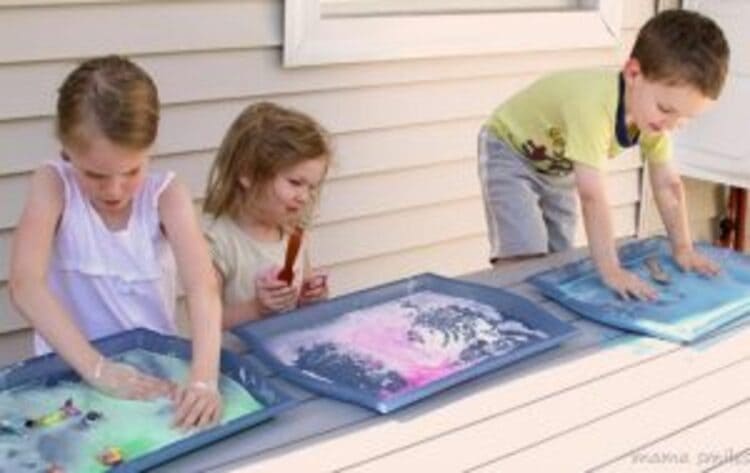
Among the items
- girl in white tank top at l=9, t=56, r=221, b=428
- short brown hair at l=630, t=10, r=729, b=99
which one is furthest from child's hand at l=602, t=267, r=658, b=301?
girl in white tank top at l=9, t=56, r=221, b=428

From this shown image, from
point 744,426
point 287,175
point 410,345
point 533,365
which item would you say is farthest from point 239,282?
point 744,426

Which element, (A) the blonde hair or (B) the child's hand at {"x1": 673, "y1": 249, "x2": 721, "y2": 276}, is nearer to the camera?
(A) the blonde hair

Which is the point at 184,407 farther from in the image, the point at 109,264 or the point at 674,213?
the point at 674,213

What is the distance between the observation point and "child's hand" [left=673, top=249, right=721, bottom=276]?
2.52 m

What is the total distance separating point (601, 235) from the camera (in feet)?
7.95

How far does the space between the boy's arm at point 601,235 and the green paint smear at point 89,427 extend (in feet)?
3.18

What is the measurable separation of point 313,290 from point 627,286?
0.67m

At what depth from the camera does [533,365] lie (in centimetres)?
196

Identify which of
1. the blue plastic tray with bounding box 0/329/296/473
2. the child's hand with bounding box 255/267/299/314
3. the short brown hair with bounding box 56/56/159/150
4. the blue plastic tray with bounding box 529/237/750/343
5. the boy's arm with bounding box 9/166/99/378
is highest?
the short brown hair with bounding box 56/56/159/150

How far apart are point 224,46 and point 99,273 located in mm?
1110

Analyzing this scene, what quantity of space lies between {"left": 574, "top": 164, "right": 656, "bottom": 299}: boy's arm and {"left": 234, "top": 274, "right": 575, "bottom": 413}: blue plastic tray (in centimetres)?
30

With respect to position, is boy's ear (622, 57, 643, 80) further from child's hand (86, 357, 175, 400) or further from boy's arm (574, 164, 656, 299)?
child's hand (86, 357, 175, 400)

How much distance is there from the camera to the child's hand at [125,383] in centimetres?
168

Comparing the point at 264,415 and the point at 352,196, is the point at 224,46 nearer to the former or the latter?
the point at 352,196
